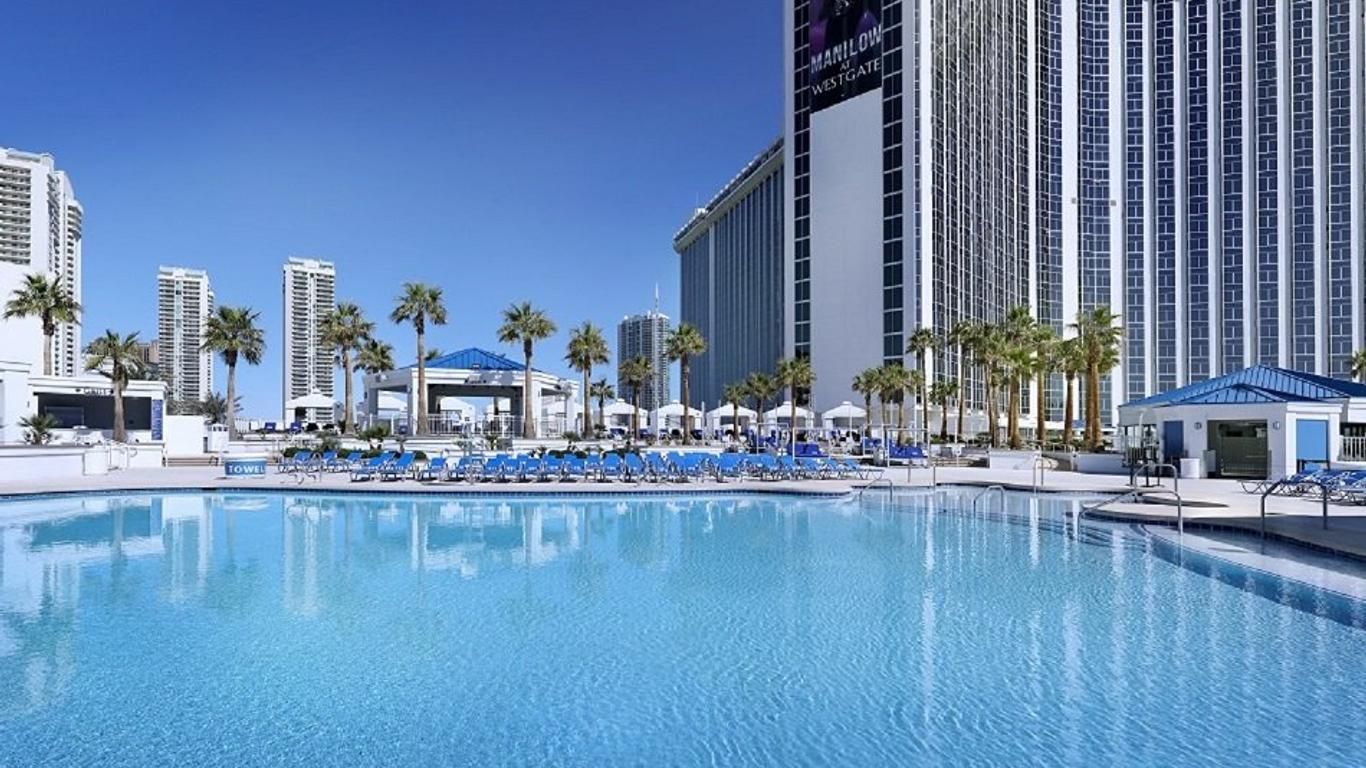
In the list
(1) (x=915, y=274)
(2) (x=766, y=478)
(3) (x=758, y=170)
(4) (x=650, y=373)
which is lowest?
(2) (x=766, y=478)

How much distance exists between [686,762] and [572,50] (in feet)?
84.6

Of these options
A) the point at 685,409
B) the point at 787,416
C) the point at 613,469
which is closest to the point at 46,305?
the point at 685,409

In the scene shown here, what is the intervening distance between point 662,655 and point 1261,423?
77.5 feet

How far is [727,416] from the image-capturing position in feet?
155

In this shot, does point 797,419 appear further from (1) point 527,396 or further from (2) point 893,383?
(1) point 527,396

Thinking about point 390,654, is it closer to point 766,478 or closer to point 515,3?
point 766,478

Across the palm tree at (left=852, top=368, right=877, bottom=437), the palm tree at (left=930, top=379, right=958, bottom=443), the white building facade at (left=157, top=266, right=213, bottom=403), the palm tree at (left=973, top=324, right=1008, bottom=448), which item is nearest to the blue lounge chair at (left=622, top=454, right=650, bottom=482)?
the palm tree at (left=973, top=324, right=1008, bottom=448)

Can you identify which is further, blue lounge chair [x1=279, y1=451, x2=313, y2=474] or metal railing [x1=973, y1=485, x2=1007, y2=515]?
blue lounge chair [x1=279, y1=451, x2=313, y2=474]

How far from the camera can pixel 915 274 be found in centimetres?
4900

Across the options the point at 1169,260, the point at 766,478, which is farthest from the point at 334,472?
the point at 1169,260

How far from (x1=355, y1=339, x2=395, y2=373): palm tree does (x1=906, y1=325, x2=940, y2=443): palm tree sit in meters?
28.8

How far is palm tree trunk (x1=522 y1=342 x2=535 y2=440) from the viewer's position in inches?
1423

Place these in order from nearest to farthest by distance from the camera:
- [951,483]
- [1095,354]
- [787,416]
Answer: [951,483] → [1095,354] → [787,416]

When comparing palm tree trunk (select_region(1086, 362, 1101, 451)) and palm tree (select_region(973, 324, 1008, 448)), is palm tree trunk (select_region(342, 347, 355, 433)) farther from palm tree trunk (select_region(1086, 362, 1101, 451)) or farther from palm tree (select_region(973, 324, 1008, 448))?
palm tree trunk (select_region(1086, 362, 1101, 451))
